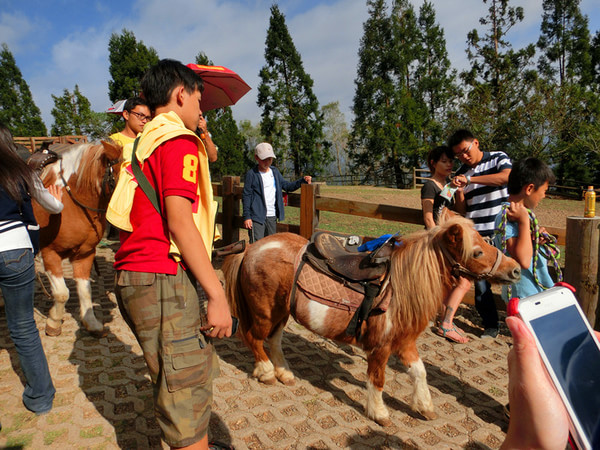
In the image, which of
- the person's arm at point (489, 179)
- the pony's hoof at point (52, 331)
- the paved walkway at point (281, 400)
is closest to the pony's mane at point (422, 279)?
the paved walkway at point (281, 400)

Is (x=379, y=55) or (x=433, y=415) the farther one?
(x=379, y=55)

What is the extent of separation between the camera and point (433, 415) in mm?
2900

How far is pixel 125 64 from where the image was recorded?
2748 cm

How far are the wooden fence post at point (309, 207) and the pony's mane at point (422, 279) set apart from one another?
9.15 ft

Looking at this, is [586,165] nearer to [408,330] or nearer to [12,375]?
[408,330]

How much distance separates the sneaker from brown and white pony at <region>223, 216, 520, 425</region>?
173 cm

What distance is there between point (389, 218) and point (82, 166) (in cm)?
351

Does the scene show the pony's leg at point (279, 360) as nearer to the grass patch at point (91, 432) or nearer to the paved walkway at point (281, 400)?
the paved walkway at point (281, 400)

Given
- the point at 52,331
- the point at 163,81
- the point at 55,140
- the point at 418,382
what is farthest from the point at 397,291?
the point at 55,140

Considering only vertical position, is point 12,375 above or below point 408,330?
below

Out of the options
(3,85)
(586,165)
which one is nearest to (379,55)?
(586,165)

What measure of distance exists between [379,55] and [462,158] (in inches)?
1441

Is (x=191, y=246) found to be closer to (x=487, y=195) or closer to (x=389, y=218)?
(x=487, y=195)

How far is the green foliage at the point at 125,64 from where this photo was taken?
89.6ft
